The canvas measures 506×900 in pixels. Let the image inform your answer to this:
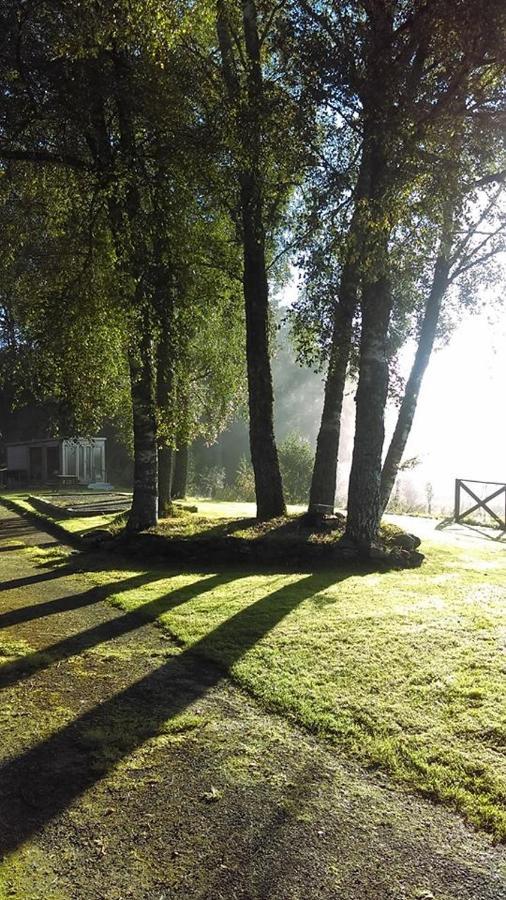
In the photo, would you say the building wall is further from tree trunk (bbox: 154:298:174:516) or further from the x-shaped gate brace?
the x-shaped gate brace

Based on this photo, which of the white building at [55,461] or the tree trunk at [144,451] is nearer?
the tree trunk at [144,451]

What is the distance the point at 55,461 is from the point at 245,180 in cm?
2820

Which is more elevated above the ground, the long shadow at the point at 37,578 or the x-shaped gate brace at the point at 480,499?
the x-shaped gate brace at the point at 480,499

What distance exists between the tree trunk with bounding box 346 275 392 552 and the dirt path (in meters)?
5.52

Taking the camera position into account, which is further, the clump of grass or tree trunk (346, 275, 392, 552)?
tree trunk (346, 275, 392, 552)

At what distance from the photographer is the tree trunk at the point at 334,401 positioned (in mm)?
11562

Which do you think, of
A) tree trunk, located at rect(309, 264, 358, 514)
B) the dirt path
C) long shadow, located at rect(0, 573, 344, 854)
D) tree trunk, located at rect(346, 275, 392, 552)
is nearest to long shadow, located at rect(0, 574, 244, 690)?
the dirt path

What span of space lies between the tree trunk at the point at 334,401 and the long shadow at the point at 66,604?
4279 millimetres

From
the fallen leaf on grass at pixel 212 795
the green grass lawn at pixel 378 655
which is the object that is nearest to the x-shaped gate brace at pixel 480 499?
the green grass lawn at pixel 378 655

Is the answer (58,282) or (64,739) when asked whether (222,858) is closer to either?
(64,739)

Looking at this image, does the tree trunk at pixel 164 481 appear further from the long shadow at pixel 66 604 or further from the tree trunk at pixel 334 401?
the long shadow at pixel 66 604

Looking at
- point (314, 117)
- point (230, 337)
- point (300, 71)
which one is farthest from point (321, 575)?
point (230, 337)

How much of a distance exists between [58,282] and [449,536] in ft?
30.4

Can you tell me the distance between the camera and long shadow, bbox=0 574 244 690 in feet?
16.6
